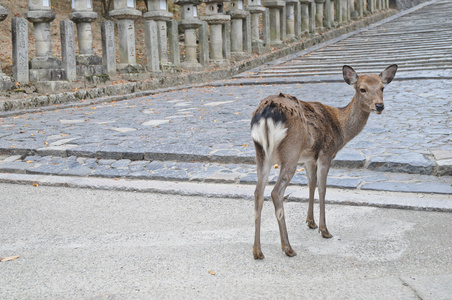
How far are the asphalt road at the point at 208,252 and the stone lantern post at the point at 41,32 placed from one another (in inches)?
288

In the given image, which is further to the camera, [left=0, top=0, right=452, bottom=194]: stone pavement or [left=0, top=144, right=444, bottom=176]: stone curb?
[left=0, top=0, right=452, bottom=194]: stone pavement

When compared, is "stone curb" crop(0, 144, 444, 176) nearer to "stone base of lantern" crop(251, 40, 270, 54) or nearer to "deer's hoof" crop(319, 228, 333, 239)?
"deer's hoof" crop(319, 228, 333, 239)

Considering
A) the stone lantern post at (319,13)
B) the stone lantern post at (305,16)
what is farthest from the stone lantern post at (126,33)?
the stone lantern post at (319,13)

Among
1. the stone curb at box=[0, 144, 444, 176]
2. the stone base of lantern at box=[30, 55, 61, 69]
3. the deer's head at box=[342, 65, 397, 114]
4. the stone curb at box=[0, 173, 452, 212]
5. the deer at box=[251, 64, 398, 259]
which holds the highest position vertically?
the stone base of lantern at box=[30, 55, 61, 69]

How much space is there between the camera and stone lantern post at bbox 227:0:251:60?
1775 centimetres

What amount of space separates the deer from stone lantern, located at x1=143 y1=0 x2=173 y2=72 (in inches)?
420

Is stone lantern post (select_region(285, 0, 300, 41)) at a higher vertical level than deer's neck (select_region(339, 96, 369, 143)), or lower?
higher

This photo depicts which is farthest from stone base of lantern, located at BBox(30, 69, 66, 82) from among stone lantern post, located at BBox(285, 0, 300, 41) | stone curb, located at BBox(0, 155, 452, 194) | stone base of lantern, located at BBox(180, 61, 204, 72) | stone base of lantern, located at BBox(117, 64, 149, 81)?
stone lantern post, located at BBox(285, 0, 300, 41)

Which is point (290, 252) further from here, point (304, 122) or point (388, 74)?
point (388, 74)

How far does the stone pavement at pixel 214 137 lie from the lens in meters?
5.76

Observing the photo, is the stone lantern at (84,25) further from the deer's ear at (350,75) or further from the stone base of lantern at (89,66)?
the deer's ear at (350,75)

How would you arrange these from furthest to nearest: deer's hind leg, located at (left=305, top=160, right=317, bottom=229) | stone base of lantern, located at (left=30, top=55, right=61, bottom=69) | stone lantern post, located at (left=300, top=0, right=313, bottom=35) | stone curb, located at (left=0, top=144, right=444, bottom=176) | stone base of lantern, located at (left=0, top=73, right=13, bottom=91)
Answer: stone lantern post, located at (left=300, top=0, right=313, bottom=35) → stone base of lantern, located at (left=30, top=55, right=61, bottom=69) → stone base of lantern, located at (left=0, top=73, right=13, bottom=91) → stone curb, located at (left=0, top=144, right=444, bottom=176) → deer's hind leg, located at (left=305, top=160, right=317, bottom=229)

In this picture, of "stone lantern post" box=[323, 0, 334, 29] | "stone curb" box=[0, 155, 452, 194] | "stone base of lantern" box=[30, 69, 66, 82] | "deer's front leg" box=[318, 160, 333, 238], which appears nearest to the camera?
"deer's front leg" box=[318, 160, 333, 238]

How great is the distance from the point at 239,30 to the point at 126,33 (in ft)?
17.8
